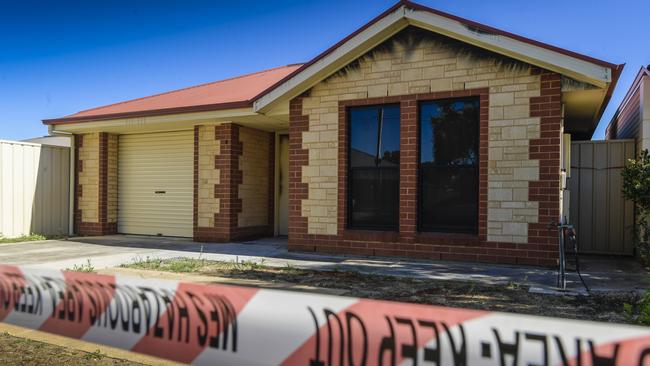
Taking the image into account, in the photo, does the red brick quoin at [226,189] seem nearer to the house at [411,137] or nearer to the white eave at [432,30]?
the house at [411,137]

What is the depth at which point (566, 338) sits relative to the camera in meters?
1.82

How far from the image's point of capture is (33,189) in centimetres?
1280

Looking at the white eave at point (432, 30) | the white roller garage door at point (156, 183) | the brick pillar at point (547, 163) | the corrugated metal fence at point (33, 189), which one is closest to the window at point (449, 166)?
the brick pillar at point (547, 163)

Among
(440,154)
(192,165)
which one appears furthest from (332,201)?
(192,165)

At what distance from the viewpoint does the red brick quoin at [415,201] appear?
7648 mm

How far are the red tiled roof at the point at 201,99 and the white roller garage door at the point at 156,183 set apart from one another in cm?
92

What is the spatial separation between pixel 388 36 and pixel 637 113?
5.26 meters

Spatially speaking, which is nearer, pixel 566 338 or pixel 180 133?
pixel 566 338

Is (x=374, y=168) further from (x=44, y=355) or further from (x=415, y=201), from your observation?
(x=44, y=355)

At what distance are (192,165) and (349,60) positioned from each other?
5.47 m

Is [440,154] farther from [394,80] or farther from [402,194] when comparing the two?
[394,80]

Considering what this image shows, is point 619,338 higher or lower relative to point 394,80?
lower

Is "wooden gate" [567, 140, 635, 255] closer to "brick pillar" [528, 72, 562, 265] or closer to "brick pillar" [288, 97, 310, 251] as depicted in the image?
"brick pillar" [528, 72, 562, 265]

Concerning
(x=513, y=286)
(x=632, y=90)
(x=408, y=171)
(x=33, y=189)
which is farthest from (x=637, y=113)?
(x=33, y=189)
